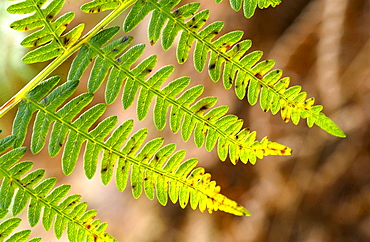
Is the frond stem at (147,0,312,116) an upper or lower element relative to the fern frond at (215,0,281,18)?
lower

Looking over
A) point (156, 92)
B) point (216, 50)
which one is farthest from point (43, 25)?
point (216, 50)

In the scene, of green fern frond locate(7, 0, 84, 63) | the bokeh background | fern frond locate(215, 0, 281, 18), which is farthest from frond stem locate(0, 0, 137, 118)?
the bokeh background

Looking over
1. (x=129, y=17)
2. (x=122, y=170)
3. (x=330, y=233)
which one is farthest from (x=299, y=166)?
(x=129, y=17)

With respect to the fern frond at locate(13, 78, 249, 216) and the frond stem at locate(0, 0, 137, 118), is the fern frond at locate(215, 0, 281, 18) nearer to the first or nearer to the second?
the frond stem at locate(0, 0, 137, 118)

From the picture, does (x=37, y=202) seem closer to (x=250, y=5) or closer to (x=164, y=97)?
(x=164, y=97)

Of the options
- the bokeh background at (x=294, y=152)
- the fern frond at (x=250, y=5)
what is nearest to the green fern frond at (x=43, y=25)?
the fern frond at (x=250, y=5)

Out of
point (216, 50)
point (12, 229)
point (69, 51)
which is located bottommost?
point (12, 229)
